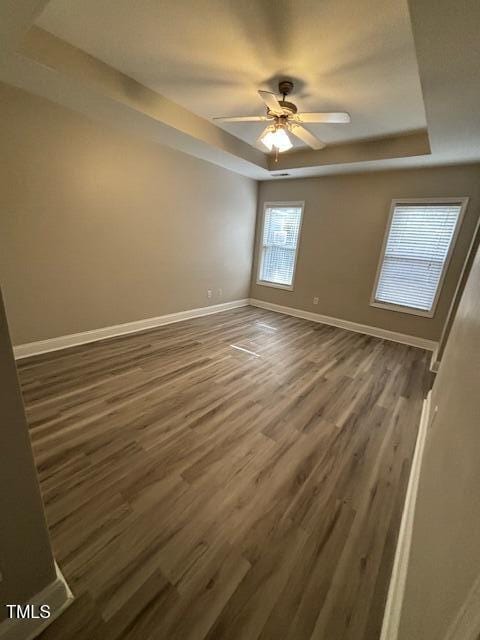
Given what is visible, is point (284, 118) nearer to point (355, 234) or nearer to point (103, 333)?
point (355, 234)

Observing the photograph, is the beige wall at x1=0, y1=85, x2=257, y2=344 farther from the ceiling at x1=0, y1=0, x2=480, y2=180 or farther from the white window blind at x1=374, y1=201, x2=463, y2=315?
the white window blind at x1=374, y1=201, x2=463, y2=315

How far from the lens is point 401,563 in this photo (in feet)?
3.92

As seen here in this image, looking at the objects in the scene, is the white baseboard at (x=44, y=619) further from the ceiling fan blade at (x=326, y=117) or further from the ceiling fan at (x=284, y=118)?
the ceiling fan blade at (x=326, y=117)

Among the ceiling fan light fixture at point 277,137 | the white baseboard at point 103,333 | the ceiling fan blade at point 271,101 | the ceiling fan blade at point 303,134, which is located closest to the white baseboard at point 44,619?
the white baseboard at point 103,333

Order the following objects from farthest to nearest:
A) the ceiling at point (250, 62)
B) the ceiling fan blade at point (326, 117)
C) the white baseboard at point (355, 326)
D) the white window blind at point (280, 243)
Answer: the white window blind at point (280, 243)
the white baseboard at point (355, 326)
the ceiling fan blade at point (326, 117)
the ceiling at point (250, 62)

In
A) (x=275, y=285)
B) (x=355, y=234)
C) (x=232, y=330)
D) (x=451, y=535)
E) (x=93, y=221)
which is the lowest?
(x=232, y=330)

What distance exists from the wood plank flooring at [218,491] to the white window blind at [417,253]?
1.57 metres

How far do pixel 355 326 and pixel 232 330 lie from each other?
2.19 meters

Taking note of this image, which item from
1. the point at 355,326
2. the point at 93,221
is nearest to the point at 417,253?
the point at 355,326

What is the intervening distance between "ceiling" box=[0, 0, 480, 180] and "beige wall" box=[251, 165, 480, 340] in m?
0.50

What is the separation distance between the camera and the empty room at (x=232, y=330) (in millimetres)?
1001

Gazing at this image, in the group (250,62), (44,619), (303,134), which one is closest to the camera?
(44,619)

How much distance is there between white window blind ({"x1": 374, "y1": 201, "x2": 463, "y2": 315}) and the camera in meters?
3.71

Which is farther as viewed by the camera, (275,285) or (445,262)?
(275,285)
